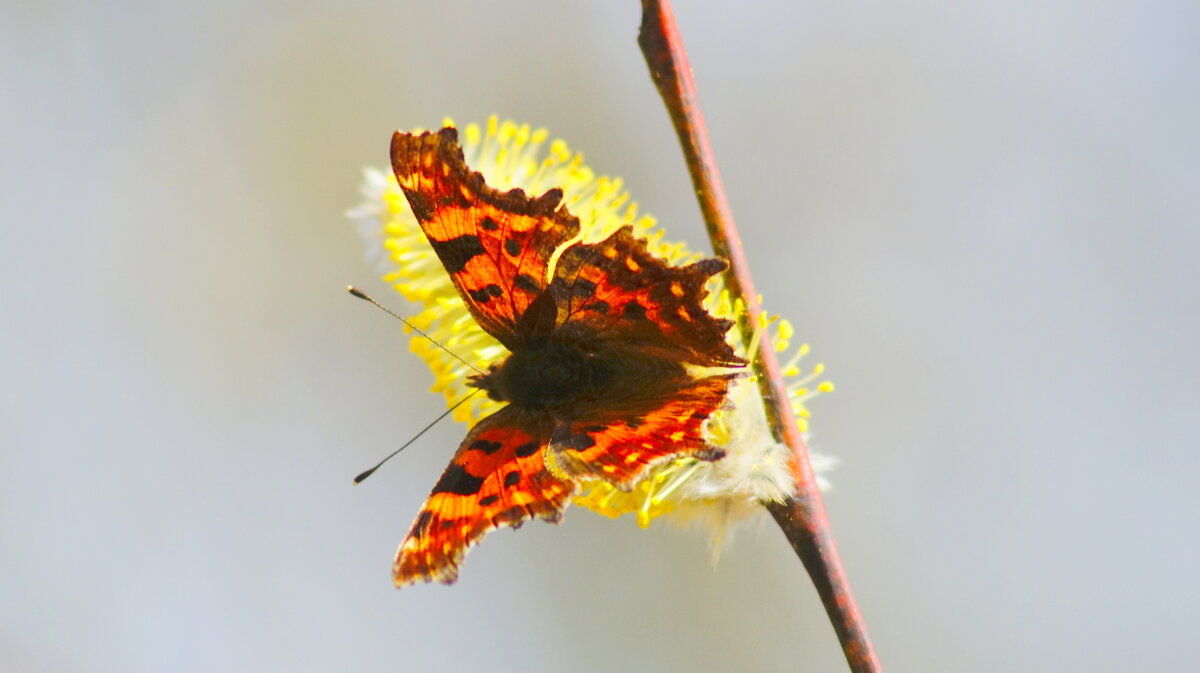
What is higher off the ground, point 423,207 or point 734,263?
point 423,207

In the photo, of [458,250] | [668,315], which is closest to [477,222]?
[458,250]

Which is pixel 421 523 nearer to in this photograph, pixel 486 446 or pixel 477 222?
pixel 486 446

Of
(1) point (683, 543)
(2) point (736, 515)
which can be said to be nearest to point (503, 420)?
(2) point (736, 515)

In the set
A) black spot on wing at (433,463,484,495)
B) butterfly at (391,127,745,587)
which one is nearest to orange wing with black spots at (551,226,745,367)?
butterfly at (391,127,745,587)

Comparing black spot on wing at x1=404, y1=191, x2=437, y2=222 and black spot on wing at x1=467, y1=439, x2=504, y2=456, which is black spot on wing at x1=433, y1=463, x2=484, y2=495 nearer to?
black spot on wing at x1=467, y1=439, x2=504, y2=456

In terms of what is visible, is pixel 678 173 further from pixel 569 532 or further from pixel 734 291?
pixel 734 291
